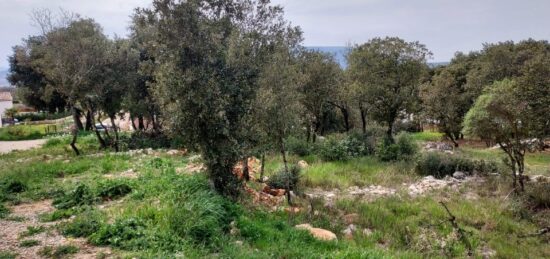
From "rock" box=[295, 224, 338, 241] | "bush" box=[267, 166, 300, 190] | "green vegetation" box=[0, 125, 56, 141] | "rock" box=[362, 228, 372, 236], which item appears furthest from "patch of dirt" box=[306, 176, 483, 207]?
"green vegetation" box=[0, 125, 56, 141]

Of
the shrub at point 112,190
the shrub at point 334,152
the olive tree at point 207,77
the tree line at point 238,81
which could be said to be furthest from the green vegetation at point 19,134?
the olive tree at point 207,77

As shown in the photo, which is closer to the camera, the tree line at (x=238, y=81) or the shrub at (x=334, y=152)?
the tree line at (x=238, y=81)

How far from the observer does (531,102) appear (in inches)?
594

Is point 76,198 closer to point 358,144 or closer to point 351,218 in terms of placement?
point 351,218

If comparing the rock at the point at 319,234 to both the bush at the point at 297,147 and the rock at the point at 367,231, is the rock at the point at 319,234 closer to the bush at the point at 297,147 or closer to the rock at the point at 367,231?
the rock at the point at 367,231

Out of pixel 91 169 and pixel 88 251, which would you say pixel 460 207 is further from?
pixel 91 169

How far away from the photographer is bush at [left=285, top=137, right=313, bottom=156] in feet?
75.1

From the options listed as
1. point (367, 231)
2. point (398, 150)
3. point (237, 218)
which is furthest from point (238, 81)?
point (398, 150)

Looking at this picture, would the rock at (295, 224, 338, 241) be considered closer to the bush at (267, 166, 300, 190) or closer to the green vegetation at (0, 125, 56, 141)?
the bush at (267, 166, 300, 190)

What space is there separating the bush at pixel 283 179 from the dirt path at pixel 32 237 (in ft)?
24.6

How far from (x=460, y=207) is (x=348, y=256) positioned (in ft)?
25.1

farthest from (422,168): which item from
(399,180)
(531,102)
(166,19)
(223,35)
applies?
(166,19)

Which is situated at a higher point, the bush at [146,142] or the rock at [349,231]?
the bush at [146,142]

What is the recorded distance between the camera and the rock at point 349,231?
1032 centimetres
